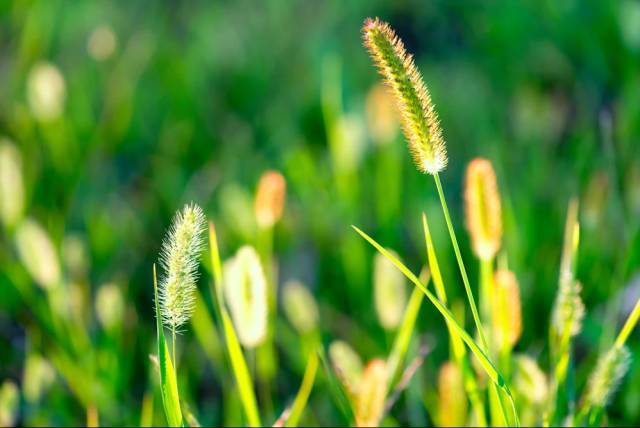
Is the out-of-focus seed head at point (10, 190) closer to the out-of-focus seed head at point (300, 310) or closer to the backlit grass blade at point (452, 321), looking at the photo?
the out-of-focus seed head at point (300, 310)

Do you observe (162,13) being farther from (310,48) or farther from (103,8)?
(310,48)

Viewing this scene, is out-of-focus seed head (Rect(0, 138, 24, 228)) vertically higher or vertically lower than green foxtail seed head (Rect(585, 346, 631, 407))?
higher

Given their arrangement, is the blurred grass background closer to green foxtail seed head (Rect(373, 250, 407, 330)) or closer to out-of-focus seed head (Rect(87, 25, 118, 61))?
out-of-focus seed head (Rect(87, 25, 118, 61))

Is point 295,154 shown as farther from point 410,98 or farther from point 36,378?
point 410,98

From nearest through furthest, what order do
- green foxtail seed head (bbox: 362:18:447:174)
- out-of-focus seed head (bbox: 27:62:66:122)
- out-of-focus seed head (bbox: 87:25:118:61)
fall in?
green foxtail seed head (bbox: 362:18:447:174) → out-of-focus seed head (bbox: 27:62:66:122) → out-of-focus seed head (bbox: 87:25:118:61)

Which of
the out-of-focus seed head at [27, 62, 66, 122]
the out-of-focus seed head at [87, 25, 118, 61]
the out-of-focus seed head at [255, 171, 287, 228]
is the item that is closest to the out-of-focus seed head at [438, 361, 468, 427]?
the out-of-focus seed head at [255, 171, 287, 228]

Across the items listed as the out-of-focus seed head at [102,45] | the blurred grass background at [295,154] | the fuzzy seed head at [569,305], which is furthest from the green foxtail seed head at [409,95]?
the out-of-focus seed head at [102,45]
